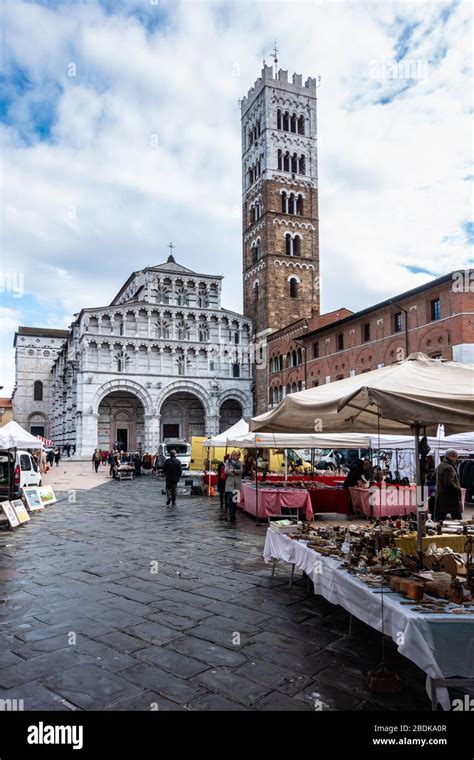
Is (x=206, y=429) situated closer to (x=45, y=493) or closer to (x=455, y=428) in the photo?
(x=45, y=493)

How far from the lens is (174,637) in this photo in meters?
4.46

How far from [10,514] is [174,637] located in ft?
22.8

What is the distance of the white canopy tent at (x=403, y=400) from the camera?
12.8 ft

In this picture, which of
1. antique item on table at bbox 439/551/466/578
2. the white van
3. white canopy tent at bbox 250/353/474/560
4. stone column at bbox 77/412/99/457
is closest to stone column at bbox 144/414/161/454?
stone column at bbox 77/412/99/457

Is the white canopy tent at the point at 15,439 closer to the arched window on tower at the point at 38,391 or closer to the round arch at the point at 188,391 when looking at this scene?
the round arch at the point at 188,391

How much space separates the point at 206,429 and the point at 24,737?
132ft

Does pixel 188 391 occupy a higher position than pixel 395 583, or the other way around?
pixel 188 391

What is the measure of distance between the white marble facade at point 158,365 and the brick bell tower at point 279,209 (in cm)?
256

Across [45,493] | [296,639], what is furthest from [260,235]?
[296,639]

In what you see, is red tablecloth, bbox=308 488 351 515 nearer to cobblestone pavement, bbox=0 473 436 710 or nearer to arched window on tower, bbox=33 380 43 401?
cobblestone pavement, bbox=0 473 436 710

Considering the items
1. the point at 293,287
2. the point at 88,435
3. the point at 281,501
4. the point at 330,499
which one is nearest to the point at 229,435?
the point at 330,499

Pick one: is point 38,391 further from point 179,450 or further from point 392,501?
point 392,501

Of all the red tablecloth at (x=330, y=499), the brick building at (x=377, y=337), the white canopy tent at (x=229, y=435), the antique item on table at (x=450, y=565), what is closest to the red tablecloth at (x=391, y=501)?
the red tablecloth at (x=330, y=499)

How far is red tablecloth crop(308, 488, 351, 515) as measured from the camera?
12.3 meters
